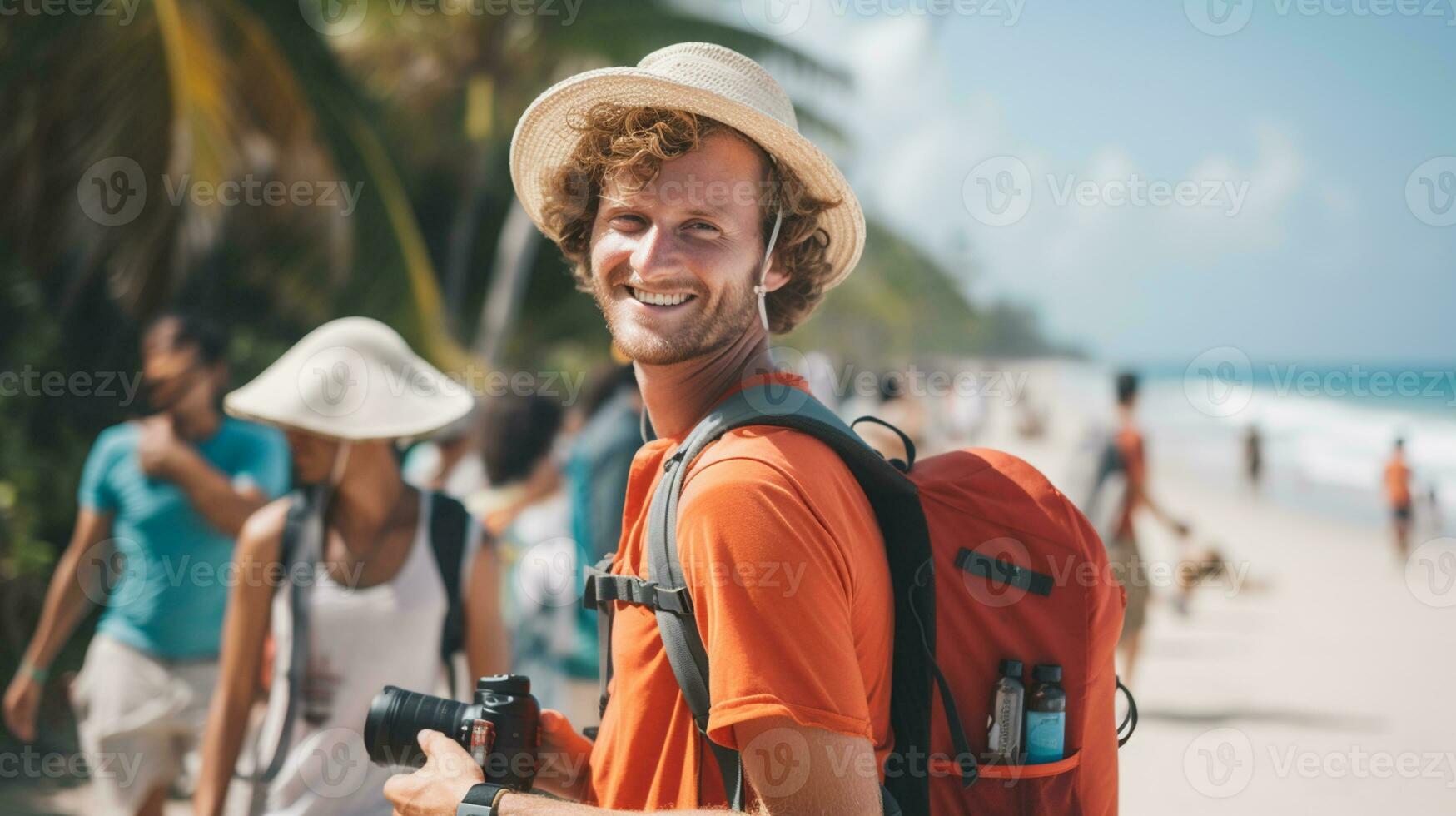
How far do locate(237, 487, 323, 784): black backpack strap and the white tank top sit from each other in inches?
0.6

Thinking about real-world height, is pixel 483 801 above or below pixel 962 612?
below

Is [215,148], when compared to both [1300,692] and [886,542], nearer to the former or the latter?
[886,542]

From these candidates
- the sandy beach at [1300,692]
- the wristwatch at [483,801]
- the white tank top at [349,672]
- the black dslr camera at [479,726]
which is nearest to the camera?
the wristwatch at [483,801]

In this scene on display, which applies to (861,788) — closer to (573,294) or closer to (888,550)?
(888,550)

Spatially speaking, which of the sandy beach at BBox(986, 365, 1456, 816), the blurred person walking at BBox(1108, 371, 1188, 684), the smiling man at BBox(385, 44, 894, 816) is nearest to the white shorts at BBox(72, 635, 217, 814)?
the smiling man at BBox(385, 44, 894, 816)

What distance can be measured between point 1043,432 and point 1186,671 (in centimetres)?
4171

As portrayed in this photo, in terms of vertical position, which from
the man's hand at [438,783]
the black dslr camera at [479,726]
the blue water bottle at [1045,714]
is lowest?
the man's hand at [438,783]

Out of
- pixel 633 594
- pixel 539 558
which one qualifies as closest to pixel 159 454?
pixel 539 558

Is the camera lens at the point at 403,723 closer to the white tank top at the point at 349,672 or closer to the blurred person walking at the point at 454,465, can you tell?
the white tank top at the point at 349,672

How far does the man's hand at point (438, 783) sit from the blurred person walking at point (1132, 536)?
17.8ft

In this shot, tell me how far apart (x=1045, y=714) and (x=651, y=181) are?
1.07 metres

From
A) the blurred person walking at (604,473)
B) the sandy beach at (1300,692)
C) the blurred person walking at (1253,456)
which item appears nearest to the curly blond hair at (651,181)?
the blurred person walking at (604,473)

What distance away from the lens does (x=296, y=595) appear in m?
3.13

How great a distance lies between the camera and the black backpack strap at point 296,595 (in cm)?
304
